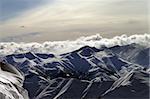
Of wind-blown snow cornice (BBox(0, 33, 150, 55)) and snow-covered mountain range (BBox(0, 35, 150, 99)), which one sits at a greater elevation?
wind-blown snow cornice (BBox(0, 33, 150, 55))

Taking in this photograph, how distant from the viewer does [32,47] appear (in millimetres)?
3174

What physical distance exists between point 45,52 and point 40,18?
0.35 meters

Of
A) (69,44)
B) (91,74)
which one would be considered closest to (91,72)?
(91,74)

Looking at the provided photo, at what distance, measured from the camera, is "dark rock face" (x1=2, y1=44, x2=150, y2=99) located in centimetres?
309

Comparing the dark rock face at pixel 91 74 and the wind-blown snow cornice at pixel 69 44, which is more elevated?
the wind-blown snow cornice at pixel 69 44

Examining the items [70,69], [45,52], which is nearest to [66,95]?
[70,69]

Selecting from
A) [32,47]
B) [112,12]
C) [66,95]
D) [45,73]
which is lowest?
[66,95]

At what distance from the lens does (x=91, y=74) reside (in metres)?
3.10

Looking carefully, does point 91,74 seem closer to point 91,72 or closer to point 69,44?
point 91,72

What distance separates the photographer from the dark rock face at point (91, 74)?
3094 millimetres

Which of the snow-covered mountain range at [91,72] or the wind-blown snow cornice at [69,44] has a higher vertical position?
the wind-blown snow cornice at [69,44]

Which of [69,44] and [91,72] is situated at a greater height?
[69,44]

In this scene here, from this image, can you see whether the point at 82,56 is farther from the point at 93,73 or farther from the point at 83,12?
the point at 83,12

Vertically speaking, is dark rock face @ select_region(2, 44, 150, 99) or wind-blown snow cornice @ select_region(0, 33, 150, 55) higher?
wind-blown snow cornice @ select_region(0, 33, 150, 55)
